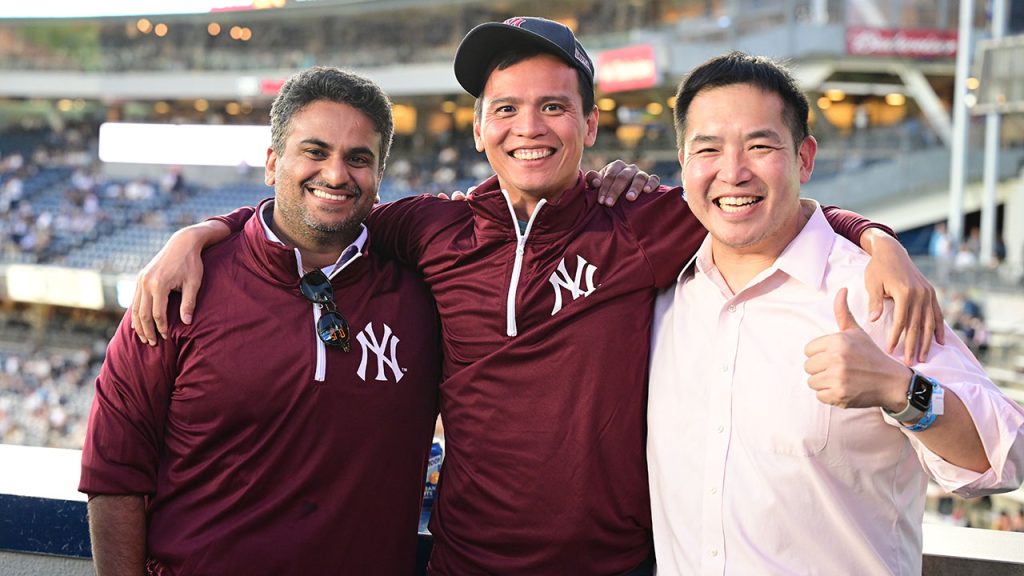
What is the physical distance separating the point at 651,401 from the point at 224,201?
2778cm

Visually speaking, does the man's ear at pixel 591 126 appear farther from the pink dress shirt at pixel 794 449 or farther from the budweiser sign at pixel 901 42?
the budweiser sign at pixel 901 42

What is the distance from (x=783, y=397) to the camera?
210 cm

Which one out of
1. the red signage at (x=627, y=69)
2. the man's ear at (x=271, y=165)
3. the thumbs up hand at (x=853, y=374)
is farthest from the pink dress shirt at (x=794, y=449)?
the red signage at (x=627, y=69)

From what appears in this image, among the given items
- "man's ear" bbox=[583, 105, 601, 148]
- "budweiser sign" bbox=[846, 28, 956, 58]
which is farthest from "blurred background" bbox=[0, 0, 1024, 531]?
"man's ear" bbox=[583, 105, 601, 148]

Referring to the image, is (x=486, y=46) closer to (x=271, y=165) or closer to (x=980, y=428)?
(x=271, y=165)

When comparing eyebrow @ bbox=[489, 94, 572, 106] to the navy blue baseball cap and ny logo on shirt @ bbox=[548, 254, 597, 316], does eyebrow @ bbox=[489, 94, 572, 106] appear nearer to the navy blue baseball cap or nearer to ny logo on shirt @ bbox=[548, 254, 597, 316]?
the navy blue baseball cap

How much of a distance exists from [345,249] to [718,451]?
114 centimetres

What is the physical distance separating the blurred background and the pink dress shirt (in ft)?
29.6

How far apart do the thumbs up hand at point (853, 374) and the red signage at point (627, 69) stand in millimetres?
22174

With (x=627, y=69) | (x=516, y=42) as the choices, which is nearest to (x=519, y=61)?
(x=516, y=42)

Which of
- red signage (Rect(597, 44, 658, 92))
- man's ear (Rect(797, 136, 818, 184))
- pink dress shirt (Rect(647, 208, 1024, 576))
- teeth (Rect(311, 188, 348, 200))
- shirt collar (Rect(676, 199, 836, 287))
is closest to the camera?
pink dress shirt (Rect(647, 208, 1024, 576))

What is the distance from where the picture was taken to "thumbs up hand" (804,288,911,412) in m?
1.87

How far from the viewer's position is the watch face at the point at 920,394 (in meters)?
1.87

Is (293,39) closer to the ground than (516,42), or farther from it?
farther from it
